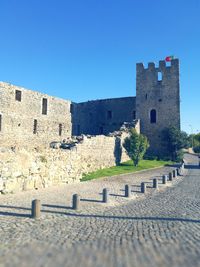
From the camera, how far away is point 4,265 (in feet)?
16.8

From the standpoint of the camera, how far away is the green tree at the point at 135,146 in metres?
27.6

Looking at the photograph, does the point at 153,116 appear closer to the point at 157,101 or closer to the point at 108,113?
the point at 157,101

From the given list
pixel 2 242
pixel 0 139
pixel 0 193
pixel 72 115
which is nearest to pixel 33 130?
pixel 0 139

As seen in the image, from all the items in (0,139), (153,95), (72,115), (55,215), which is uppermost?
(153,95)

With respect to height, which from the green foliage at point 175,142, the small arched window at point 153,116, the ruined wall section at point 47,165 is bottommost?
the ruined wall section at point 47,165

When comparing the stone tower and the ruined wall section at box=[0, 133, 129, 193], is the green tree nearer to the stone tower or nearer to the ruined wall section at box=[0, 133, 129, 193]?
the ruined wall section at box=[0, 133, 129, 193]

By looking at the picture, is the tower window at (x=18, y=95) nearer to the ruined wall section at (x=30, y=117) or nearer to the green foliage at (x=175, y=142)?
the ruined wall section at (x=30, y=117)

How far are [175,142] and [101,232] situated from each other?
2918cm

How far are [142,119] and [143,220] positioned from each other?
30.3 m

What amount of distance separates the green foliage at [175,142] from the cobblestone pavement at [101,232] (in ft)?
74.5

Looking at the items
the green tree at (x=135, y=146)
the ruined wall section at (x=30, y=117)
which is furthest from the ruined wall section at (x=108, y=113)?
the green tree at (x=135, y=146)

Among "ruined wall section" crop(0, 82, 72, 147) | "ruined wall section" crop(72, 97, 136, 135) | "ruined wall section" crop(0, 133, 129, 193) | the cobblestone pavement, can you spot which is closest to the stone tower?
"ruined wall section" crop(72, 97, 136, 135)

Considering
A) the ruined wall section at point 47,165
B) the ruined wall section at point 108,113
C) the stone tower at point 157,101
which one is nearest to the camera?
the ruined wall section at point 47,165

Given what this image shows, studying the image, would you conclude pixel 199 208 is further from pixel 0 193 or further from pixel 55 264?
pixel 0 193
